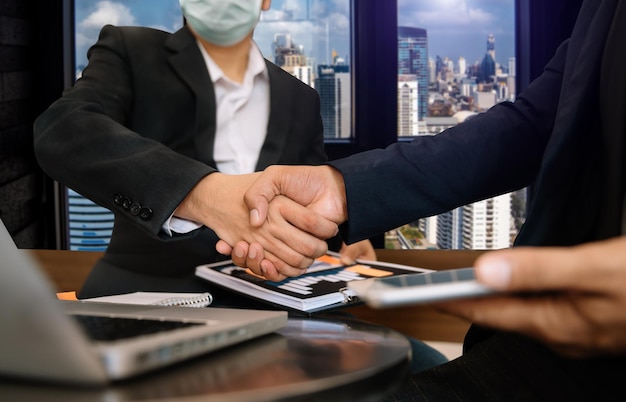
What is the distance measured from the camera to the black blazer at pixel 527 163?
84 centimetres

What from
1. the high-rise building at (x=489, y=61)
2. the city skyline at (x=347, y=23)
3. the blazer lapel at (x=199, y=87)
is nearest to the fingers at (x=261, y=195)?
the blazer lapel at (x=199, y=87)

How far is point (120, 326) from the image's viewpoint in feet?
1.49

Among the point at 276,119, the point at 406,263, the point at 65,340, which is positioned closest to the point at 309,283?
the point at 276,119

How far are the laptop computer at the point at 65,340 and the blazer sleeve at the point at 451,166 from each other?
0.58m

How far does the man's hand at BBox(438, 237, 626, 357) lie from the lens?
1.32 feet

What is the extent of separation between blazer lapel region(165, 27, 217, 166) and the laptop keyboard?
3.97 ft

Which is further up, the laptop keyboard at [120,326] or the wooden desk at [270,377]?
the laptop keyboard at [120,326]

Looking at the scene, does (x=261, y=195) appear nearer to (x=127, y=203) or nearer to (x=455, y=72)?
(x=127, y=203)

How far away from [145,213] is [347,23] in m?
0.91

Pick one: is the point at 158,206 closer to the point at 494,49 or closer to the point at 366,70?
the point at 366,70

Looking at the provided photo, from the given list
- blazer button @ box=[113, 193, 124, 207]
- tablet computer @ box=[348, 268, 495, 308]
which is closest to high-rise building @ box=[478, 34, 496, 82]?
blazer button @ box=[113, 193, 124, 207]

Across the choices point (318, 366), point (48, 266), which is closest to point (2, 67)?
point (48, 266)

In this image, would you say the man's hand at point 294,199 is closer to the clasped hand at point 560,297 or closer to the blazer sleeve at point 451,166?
the blazer sleeve at point 451,166

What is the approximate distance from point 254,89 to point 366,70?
30cm
